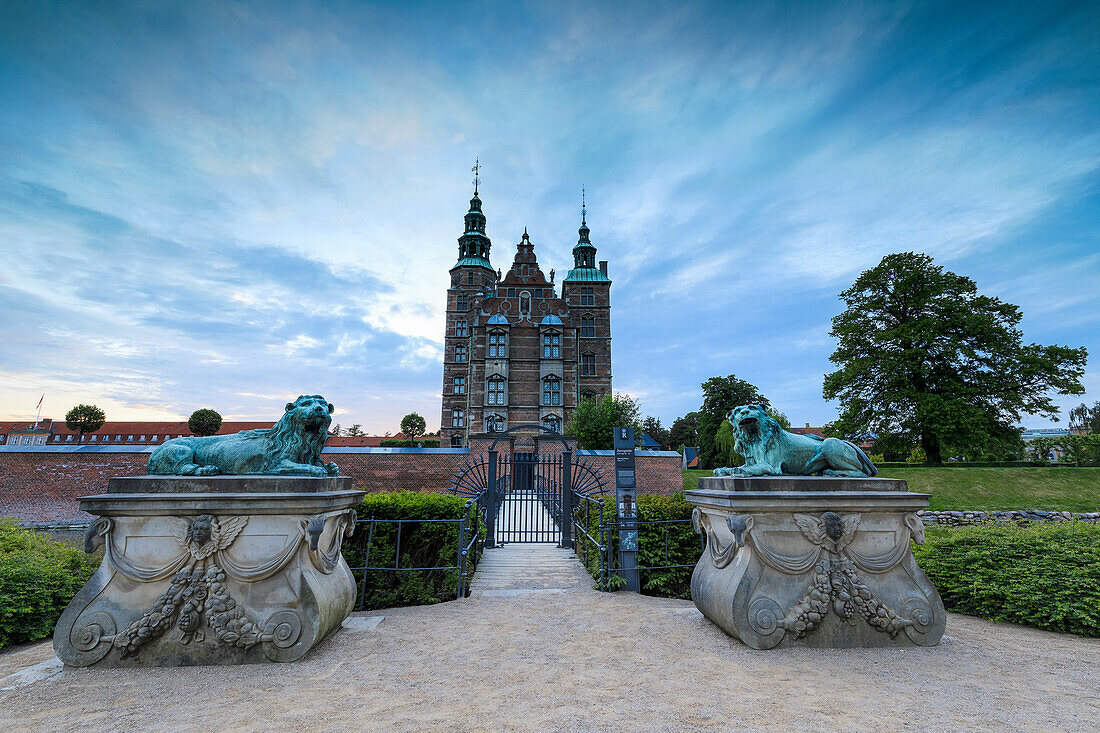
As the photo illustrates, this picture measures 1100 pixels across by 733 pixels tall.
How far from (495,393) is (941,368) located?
25.8 metres

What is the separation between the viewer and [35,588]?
5012 mm

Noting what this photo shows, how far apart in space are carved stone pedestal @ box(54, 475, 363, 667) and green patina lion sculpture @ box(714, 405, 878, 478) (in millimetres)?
4218

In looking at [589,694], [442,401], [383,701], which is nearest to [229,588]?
[383,701]

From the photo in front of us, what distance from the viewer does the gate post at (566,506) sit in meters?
11.1

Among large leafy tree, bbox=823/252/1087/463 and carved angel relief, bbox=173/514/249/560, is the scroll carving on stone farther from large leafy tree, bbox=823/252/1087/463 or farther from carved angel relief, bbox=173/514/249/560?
large leafy tree, bbox=823/252/1087/463

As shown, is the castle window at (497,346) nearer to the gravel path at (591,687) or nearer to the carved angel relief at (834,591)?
the gravel path at (591,687)

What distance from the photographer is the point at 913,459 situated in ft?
104

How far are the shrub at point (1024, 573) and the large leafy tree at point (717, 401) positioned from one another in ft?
117

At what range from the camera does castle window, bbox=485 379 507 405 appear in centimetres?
Answer: 3541

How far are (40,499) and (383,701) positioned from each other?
62.5 feet

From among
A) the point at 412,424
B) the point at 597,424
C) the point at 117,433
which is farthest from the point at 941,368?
the point at 117,433

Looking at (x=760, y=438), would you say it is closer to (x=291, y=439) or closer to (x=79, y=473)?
(x=291, y=439)

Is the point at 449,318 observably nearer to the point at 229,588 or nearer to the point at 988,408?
the point at 988,408

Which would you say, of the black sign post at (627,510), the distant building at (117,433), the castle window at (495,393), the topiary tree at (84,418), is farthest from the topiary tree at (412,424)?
the black sign post at (627,510)
